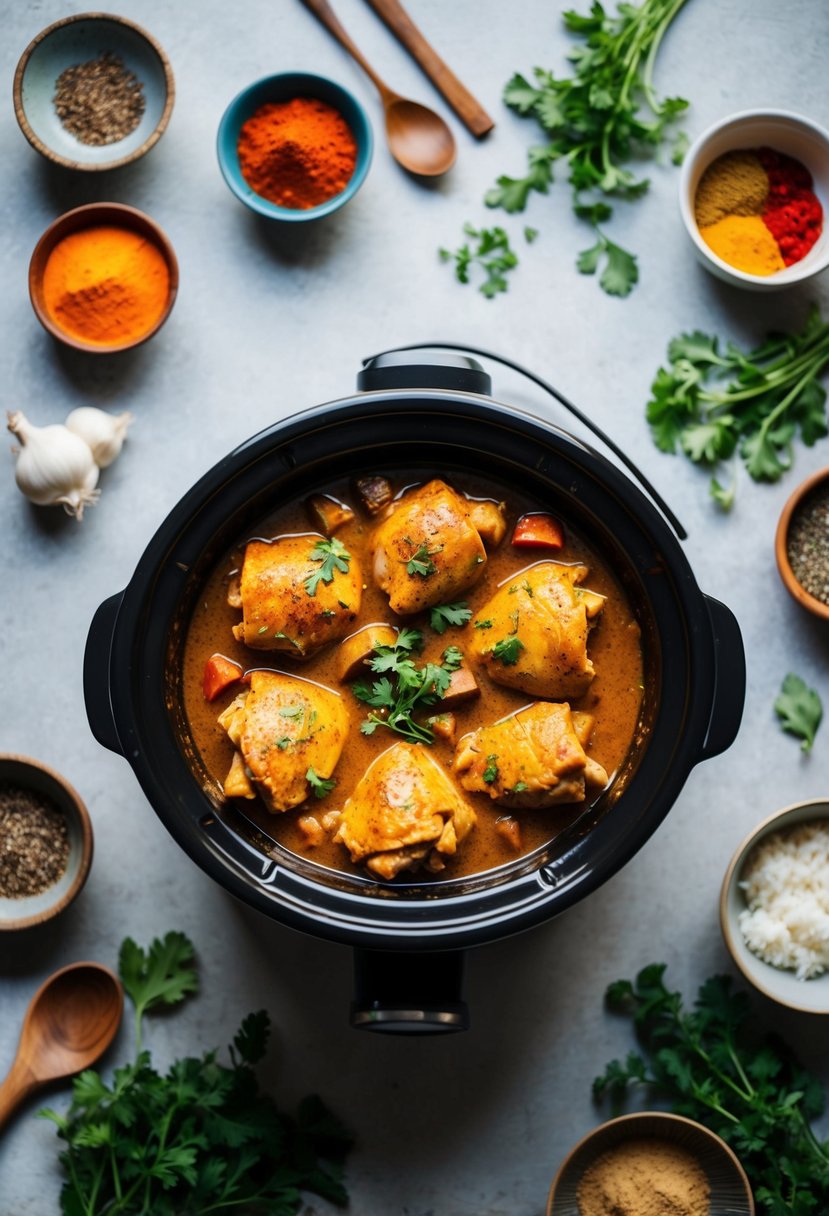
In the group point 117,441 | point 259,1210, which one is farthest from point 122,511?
point 259,1210

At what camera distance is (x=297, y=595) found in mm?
3016

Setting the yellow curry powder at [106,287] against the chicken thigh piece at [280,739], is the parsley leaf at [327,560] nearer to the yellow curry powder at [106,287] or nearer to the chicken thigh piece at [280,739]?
the chicken thigh piece at [280,739]

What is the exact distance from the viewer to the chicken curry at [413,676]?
2992 mm

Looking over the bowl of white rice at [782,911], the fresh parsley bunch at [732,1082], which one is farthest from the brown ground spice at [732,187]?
the fresh parsley bunch at [732,1082]

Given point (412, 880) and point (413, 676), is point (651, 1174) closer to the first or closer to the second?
point (412, 880)

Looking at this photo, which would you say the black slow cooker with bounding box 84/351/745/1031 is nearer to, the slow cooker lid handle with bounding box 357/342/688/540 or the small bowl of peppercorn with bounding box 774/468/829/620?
the slow cooker lid handle with bounding box 357/342/688/540

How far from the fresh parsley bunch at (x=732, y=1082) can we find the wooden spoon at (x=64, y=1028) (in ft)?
4.92

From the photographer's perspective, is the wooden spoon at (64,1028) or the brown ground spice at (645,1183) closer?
the brown ground spice at (645,1183)

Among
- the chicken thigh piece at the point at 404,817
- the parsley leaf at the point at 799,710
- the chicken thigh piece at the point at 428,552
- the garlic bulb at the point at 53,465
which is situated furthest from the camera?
the parsley leaf at the point at 799,710

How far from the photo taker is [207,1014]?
350 centimetres

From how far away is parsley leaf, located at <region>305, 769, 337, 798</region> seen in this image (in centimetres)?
302

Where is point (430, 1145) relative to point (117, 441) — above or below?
below

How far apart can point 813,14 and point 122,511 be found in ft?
8.87

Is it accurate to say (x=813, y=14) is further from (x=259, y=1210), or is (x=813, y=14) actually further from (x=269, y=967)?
(x=259, y=1210)
